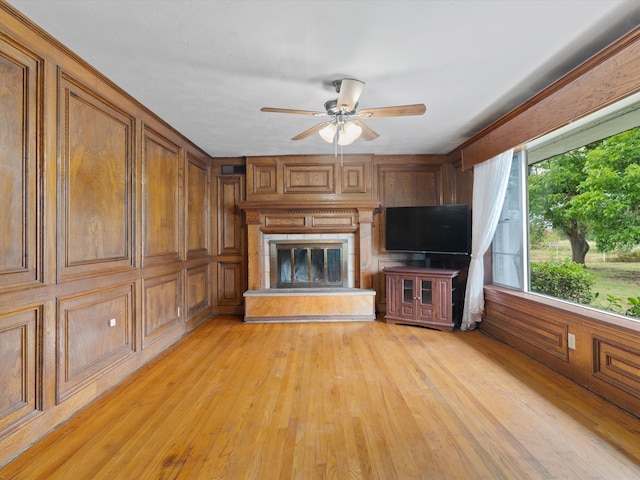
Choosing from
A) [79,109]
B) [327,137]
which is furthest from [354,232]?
[79,109]

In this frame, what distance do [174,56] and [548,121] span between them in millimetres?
2888

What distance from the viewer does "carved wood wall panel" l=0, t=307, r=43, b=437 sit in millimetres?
1672

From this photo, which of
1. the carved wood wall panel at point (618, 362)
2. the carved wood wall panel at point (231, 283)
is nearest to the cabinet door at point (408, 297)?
the carved wood wall panel at point (618, 362)

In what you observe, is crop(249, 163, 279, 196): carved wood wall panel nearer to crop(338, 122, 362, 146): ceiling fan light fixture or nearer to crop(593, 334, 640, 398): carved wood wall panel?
crop(338, 122, 362, 146): ceiling fan light fixture

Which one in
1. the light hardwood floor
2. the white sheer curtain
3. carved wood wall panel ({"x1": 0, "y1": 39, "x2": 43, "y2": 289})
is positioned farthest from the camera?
the white sheer curtain

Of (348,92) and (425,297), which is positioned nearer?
(348,92)

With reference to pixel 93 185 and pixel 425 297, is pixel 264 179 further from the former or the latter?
pixel 425 297

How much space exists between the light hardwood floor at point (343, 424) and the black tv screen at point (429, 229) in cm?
144

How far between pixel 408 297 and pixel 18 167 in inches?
154

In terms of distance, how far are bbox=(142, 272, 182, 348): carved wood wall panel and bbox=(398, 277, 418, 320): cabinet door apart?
2.82 m

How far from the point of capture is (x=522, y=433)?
1.84m

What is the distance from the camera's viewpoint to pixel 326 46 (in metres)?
1.96

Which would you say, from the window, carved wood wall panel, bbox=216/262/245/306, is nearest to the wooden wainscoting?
the window

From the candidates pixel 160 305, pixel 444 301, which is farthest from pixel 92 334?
pixel 444 301
